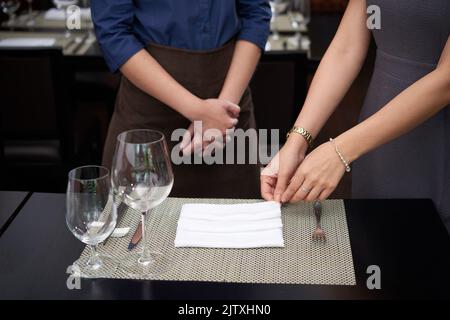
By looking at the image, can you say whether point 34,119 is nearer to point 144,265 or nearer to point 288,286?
point 144,265

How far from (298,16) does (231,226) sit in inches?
104

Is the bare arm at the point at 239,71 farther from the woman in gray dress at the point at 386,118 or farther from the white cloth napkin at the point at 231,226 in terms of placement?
the white cloth napkin at the point at 231,226

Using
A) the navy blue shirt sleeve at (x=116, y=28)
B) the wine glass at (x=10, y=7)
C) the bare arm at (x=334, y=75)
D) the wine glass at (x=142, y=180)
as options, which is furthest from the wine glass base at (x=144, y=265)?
the wine glass at (x=10, y=7)

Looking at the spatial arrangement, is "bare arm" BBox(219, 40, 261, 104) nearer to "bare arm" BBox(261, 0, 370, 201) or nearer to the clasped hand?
"bare arm" BBox(261, 0, 370, 201)

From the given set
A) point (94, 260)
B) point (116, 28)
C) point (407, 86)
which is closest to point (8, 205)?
point (94, 260)

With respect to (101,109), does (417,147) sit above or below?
above

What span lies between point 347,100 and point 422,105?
10.4 feet

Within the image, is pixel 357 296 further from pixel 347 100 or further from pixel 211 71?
pixel 347 100

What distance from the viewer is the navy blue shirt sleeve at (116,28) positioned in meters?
2.11

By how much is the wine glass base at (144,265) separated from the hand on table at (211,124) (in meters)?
0.82

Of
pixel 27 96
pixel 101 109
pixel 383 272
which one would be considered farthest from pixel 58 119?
pixel 383 272

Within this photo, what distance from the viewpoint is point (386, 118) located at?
1.57m

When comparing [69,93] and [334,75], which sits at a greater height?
[334,75]

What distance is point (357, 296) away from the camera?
1211 millimetres
